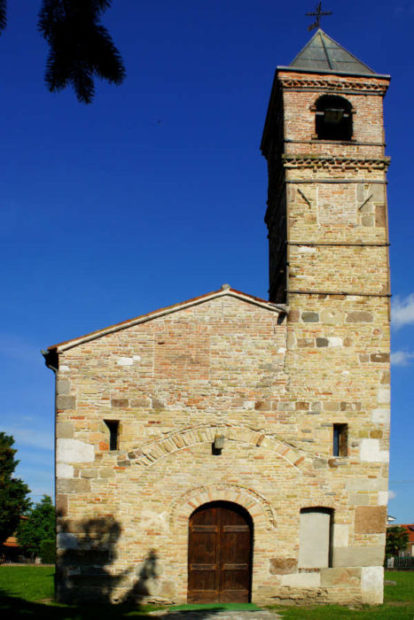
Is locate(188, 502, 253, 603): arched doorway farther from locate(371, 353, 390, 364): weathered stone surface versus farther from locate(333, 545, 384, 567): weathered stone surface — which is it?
locate(371, 353, 390, 364): weathered stone surface

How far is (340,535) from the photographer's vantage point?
12539 mm

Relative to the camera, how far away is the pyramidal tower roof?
1557cm

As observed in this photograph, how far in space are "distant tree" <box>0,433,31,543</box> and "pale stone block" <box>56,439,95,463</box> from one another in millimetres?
20929

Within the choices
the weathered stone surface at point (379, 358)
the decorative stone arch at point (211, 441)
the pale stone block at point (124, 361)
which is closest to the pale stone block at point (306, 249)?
the weathered stone surface at point (379, 358)

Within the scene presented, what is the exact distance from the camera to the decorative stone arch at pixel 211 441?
12633 mm

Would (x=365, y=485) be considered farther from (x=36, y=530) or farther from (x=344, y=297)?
(x=36, y=530)

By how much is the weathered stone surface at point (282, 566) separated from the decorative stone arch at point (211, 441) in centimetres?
180

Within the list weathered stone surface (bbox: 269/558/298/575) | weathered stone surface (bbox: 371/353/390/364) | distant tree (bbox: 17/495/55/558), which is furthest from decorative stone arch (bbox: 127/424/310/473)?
distant tree (bbox: 17/495/55/558)

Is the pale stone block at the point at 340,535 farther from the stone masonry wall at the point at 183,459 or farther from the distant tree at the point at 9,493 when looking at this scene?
the distant tree at the point at 9,493

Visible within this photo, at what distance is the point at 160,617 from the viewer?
431 inches

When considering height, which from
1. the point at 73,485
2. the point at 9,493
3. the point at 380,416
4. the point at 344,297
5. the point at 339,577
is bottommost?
the point at 9,493

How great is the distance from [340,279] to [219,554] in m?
6.56

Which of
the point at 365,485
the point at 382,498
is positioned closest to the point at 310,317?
the point at 365,485

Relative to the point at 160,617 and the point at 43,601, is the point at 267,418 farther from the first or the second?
the point at 43,601
